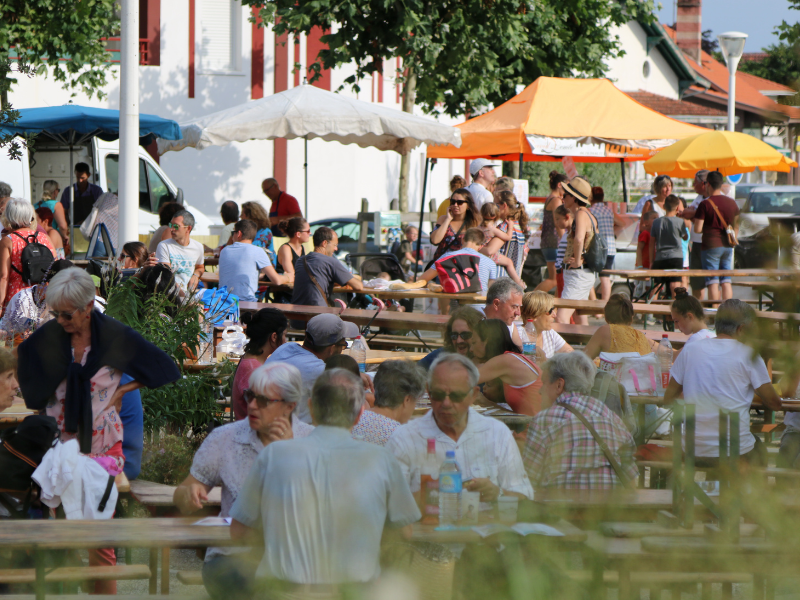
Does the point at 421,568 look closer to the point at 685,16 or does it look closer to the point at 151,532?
the point at 151,532

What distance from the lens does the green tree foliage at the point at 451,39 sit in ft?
60.8

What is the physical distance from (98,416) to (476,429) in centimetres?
179

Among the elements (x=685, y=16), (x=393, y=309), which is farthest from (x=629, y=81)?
(x=393, y=309)

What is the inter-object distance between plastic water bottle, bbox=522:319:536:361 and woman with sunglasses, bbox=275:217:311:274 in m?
4.36

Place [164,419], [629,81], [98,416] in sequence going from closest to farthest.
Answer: [98,416], [164,419], [629,81]

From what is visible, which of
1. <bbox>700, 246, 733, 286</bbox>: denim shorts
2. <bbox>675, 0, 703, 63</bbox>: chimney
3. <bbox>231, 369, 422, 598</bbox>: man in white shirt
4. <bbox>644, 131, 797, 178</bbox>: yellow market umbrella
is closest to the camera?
<bbox>231, 369, 422, 598</bbox>: man in white shirt

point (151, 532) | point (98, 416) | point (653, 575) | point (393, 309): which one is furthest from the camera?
point (393, 309)

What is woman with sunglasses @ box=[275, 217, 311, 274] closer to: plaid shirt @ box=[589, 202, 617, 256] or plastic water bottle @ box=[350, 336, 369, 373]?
plaid shirt @ box=[589, 202, 617, 256]

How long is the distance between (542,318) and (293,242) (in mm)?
4618

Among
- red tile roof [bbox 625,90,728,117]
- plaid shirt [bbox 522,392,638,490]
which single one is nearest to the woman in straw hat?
plaid shirt [bbox 522,392,638,490]

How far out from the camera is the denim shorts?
44.8 feet

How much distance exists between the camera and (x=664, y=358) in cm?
741

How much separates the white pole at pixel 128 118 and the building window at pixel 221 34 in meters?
17.0

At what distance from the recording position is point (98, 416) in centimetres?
487
